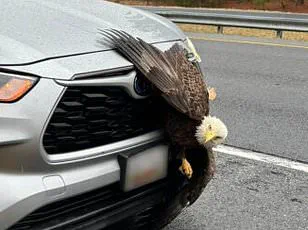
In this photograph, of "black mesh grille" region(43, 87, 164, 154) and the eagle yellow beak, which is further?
Answer: the eagle yellow beak

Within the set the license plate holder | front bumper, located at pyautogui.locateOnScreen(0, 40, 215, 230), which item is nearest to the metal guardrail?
the license plate holder

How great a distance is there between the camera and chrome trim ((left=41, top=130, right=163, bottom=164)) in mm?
2225

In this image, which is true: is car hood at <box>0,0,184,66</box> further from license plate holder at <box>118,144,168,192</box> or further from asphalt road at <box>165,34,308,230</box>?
asphalt road at <box>165,34,308,230</box>

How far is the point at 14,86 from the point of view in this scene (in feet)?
6.97

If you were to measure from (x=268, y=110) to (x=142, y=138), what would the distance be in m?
3.87

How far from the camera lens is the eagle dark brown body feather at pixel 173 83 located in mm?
2520

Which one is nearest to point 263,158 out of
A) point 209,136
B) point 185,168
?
point 185,168

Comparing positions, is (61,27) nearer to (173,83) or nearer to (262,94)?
(173,83)

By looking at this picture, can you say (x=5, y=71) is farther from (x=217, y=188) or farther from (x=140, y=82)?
(x=217, y=188)

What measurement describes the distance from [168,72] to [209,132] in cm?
36

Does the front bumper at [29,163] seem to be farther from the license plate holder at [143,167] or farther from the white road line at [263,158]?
the white road line at [263,158]

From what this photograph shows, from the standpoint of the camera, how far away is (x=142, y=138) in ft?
8.38

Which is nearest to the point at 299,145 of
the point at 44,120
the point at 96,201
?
the point at 96,201

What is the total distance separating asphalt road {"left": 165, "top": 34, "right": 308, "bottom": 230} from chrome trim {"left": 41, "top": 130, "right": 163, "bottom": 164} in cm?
98
